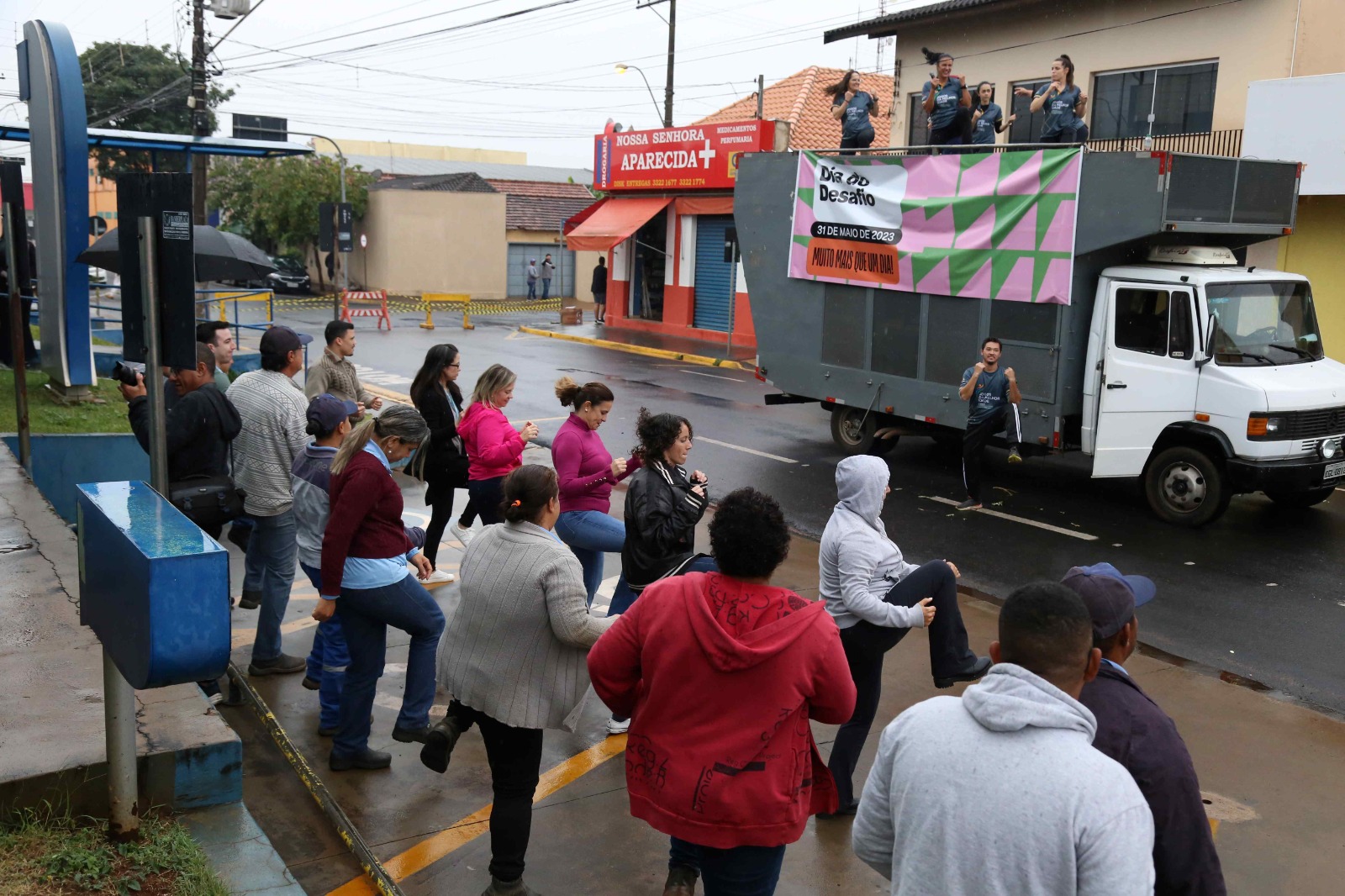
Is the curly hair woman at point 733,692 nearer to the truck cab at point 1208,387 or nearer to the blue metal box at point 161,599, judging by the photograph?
the blue metal box at point 161,599

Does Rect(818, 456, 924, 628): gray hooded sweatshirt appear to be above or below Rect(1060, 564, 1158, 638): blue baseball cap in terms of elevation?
below

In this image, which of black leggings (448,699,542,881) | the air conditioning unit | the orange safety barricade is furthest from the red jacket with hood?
the air conditioning unit

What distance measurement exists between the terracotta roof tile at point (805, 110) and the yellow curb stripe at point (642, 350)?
821cm

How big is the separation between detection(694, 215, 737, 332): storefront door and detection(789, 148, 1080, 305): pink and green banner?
15208 millimetres

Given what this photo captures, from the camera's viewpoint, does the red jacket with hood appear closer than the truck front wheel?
Yes

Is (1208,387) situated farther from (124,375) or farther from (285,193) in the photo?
(285,193)

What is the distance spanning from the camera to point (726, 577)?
10.8 ft

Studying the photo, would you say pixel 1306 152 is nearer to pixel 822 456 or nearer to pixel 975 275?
pixel 975 275

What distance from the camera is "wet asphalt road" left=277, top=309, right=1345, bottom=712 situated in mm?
7691

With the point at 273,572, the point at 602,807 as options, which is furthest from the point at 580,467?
the point at 602,807

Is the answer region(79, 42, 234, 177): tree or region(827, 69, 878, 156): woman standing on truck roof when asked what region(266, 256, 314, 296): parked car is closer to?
region(79, 42, 234, 177): tree

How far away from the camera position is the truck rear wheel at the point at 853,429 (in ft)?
45.0

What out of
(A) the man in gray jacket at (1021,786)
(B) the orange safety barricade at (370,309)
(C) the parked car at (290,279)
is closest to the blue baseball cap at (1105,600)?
(A) the man in gray jacket at (1021,786)

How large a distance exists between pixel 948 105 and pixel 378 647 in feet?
35.4
